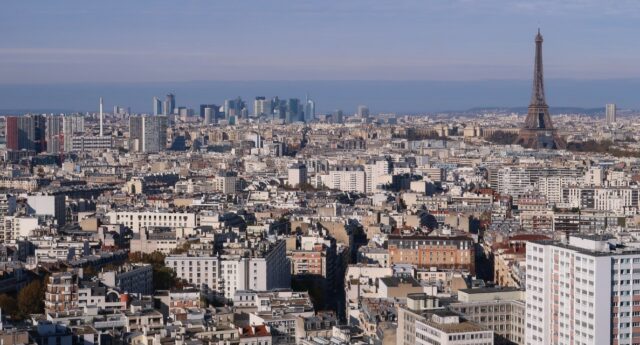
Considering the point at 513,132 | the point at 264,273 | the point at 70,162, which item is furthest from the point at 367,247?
the point at 513,132

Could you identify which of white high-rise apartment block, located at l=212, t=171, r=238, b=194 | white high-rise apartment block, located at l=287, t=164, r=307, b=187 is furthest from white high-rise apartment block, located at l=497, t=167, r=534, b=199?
white high-rise apartment block, located at l=212, t=171, r=238, b=194

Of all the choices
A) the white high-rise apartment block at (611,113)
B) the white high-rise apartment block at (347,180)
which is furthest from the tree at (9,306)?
the white high-rise apartment block at (611,113)

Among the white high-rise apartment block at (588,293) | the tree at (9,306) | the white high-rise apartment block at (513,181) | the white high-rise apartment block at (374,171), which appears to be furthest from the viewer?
the white high-rise apartment block at (374,171)

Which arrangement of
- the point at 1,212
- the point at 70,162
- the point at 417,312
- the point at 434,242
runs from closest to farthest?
the point at 417,312 < the point at 434,242 < the point at 1,212 < the point at 70,162

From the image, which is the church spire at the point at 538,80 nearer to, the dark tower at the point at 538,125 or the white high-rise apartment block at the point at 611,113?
the dark tower at the point at 538,125

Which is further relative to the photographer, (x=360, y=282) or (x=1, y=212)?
(x=1, y=212)

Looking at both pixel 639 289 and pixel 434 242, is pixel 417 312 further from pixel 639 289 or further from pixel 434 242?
pixel 434 242
